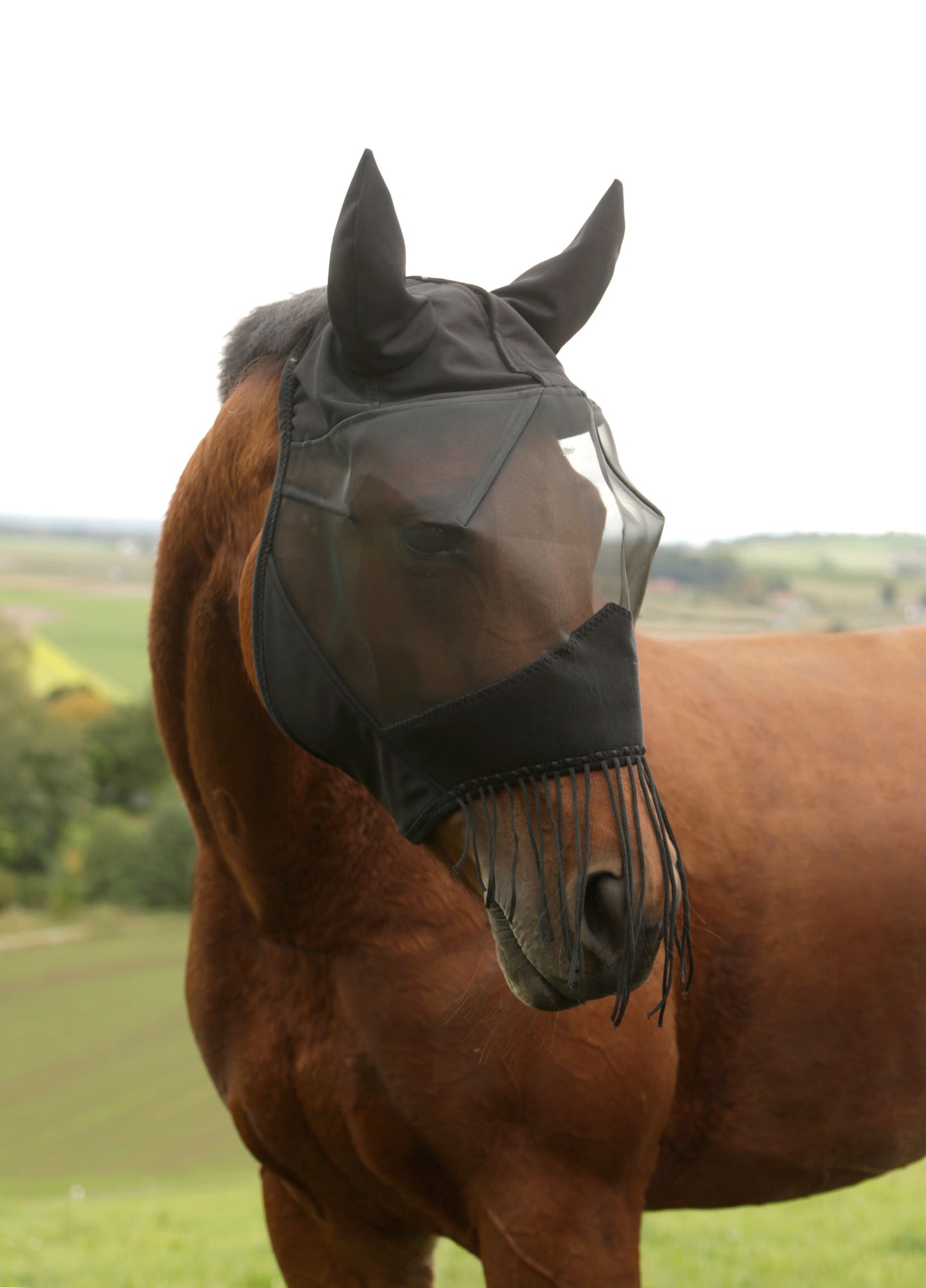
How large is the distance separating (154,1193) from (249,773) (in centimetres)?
716

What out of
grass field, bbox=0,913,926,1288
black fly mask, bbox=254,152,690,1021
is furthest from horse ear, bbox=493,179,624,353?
grass field, bbox=0,913,926,1288

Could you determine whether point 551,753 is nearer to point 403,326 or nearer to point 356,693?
point 356,693

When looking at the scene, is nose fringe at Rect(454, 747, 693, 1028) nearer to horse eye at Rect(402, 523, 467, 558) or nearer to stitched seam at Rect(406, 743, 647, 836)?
stitched seam at Rect(406, 743, 647, 836)

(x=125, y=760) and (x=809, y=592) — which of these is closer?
(x=809, y=592)

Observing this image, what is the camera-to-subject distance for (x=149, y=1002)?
1833cm

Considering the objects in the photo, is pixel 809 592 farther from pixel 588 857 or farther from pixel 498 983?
pixel 588 857

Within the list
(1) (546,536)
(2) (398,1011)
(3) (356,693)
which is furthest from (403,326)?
(2) (398,1011)

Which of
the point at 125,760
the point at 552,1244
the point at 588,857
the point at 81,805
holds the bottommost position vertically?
the point at 81,805

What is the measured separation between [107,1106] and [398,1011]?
12.0 metres

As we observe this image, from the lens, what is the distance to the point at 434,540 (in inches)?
60.6

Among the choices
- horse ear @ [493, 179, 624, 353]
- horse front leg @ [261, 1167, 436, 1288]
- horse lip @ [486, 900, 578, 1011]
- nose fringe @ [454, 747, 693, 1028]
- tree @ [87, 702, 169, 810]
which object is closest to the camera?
nose fringe @ [454, 747, 693, 1028]

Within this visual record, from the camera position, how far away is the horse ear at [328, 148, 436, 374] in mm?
1562

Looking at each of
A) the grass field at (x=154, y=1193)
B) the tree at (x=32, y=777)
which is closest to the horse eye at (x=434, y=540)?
the grass field at (x=154, y=1193)

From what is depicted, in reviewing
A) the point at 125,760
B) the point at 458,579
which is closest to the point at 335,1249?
the point at 458,579
